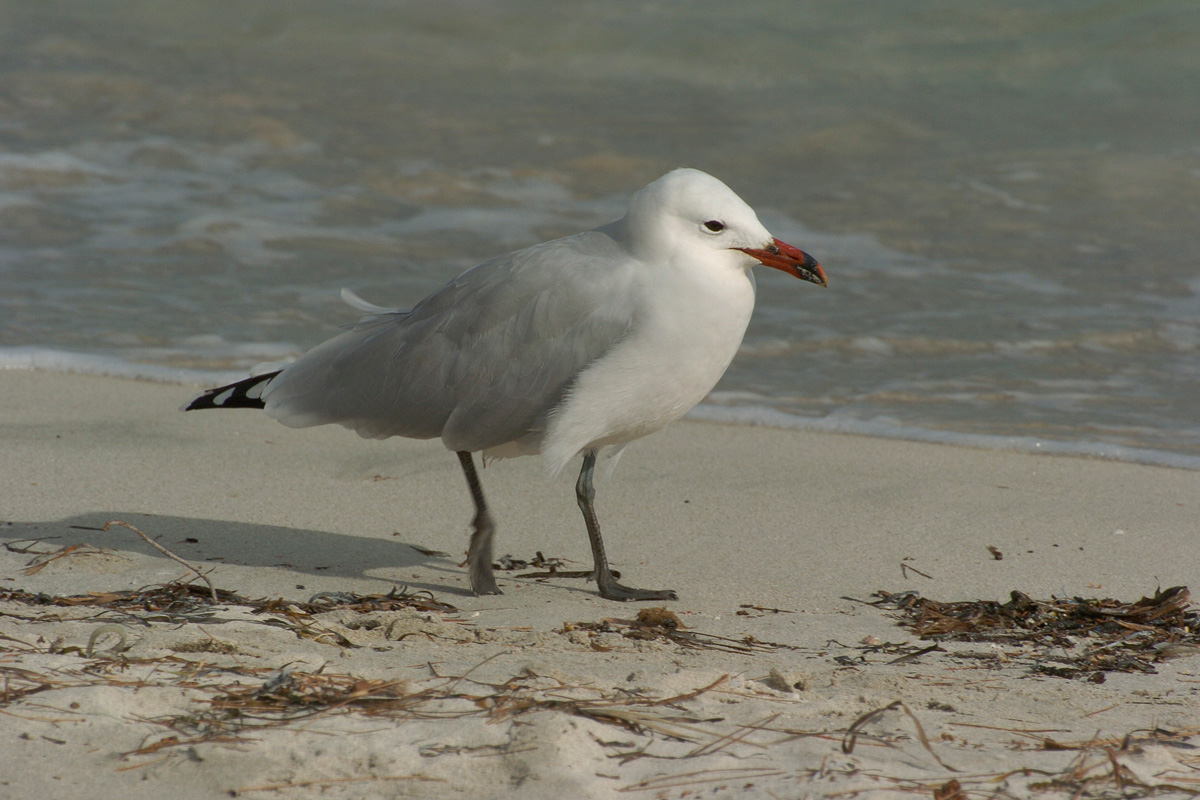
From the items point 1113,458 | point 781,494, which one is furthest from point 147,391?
point 1113,458

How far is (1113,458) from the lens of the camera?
507 centimetres

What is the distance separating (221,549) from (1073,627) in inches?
96.2

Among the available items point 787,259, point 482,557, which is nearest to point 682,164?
point 787,259

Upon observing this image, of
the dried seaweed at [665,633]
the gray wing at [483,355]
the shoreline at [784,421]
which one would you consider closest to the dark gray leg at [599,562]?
the gray wing at [483,355]

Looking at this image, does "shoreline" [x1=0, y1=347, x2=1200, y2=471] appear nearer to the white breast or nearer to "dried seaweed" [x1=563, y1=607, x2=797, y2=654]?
the white breast

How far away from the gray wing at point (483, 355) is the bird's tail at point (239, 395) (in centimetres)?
8

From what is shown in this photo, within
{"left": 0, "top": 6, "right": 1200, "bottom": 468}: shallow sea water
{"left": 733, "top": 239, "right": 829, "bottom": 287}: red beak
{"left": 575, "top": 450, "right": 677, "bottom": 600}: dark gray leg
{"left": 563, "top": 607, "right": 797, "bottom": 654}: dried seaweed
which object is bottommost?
{"left": 563, "top": 607, "right": 797, "bottom": 654}: dried seaweed

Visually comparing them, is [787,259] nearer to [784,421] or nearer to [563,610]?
[563,610]

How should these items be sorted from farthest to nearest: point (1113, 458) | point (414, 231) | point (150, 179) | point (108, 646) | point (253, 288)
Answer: point (150, 179), point (414, 231), point (253, 288), point (1113, 458), point (108, 646)

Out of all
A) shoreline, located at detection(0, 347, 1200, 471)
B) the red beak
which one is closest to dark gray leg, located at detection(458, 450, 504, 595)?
the red beak

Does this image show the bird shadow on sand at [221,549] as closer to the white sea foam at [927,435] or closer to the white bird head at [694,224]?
the white bird head at [694,224]

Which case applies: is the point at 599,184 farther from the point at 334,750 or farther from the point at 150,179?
the point at 334,750

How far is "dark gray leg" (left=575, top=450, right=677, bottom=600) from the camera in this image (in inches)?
142

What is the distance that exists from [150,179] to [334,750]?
882 cm
